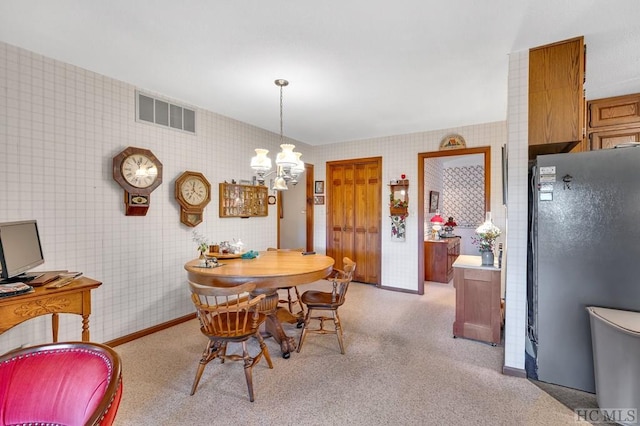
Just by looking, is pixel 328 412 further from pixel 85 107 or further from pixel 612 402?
pixel 85 107

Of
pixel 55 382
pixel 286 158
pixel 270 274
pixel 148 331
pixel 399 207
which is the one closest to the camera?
pixel 55 382

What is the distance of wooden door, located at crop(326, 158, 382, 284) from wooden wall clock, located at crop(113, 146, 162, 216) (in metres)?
3.22

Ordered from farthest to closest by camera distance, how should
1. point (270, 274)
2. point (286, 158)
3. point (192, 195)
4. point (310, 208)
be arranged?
point (310, 208), point (192, 195), point (286, 158), point (270, 274)

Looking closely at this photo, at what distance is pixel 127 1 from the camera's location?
1.87 m

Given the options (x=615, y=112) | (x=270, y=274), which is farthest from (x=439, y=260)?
A: (x=270, y=274)

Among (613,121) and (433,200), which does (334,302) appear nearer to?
(613,121)

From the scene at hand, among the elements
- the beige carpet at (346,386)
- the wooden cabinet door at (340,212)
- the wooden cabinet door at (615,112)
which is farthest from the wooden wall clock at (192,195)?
the wooden cabinet door at (615,112)

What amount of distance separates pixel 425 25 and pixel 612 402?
8.86ft

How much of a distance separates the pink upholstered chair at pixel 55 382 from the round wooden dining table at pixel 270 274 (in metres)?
1.25

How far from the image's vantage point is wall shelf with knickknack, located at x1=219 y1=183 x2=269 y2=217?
4051 millimetres

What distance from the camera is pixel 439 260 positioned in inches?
219

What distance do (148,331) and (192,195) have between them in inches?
62.0

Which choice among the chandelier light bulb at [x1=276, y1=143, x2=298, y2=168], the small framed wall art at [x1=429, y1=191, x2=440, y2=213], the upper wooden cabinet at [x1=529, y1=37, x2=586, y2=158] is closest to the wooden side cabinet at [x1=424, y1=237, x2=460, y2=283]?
the small framed wall art at [x1=429, y1=191, x2=440, y2=213]

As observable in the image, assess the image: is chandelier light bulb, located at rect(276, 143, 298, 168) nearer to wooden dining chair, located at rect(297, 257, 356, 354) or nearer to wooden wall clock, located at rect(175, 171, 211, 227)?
wooden dining chair, located at rect(297, 257, 356, 354)
